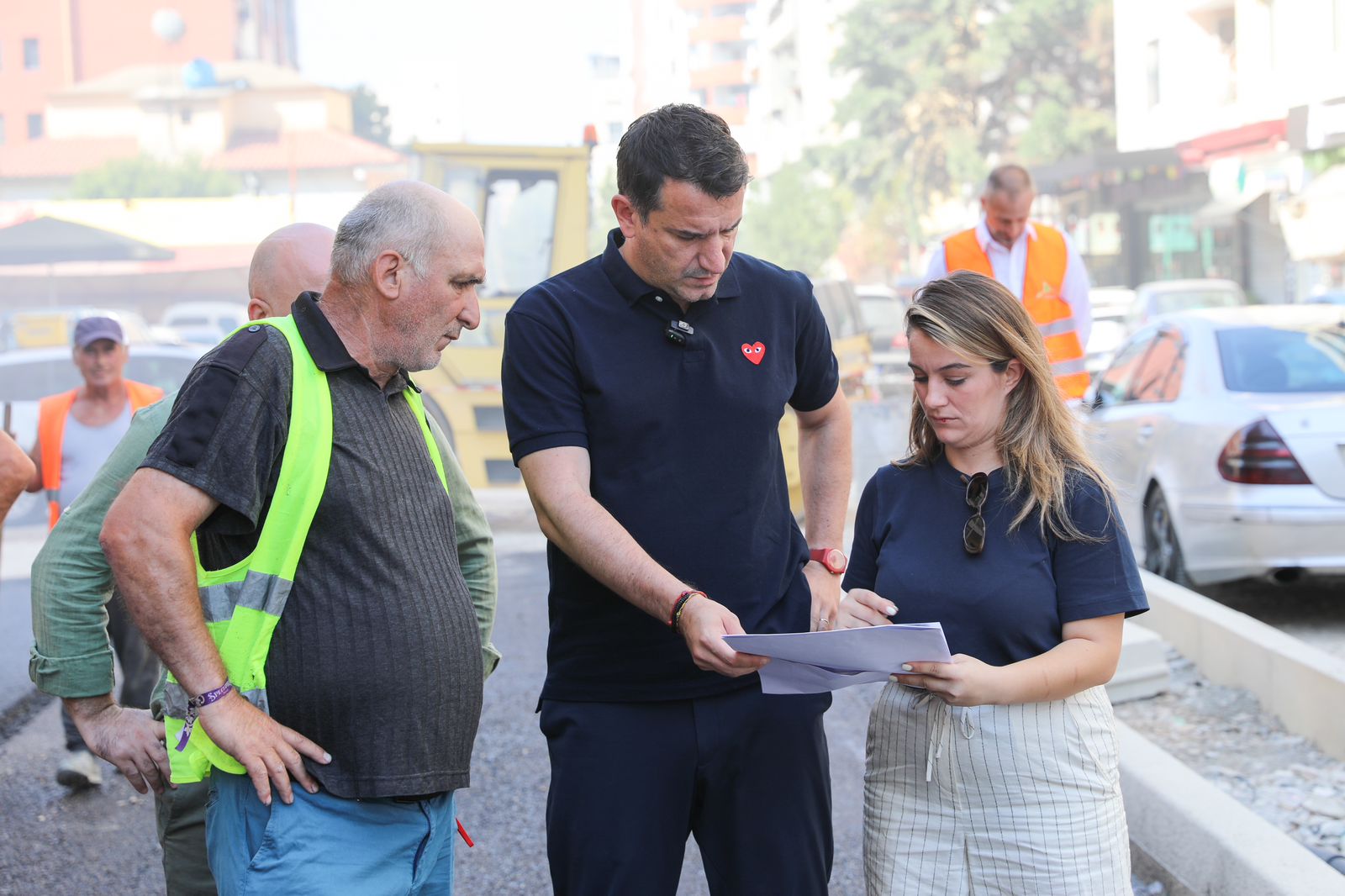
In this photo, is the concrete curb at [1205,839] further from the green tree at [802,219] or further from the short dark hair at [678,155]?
the green tree at [802,219]

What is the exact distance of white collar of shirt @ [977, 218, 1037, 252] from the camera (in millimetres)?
7043

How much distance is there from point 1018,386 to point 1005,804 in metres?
0.83

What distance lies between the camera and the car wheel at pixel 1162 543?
26.2ft

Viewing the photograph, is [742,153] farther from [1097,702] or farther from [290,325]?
[1097,702]

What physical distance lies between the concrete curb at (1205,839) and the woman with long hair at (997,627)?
108 centimetres

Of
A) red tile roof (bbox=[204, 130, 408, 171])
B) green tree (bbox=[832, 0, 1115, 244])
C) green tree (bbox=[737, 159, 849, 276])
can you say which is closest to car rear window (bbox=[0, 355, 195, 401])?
green tree (bbox=[832, 0, 1115, 244])

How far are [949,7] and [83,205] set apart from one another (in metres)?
34.0

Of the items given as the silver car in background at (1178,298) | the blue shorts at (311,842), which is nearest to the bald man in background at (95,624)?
the blue shorts at (311,842)

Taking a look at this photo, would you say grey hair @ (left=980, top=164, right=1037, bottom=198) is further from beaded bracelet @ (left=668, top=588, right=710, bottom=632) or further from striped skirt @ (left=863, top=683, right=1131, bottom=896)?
beaded bracelet @ (left=668, top=588, right=710, bottom=632)

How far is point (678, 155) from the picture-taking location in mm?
2678

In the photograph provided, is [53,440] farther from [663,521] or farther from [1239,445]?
[1239,445]

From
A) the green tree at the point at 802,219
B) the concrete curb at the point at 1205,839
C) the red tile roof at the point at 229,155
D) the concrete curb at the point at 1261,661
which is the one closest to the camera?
the concrete curb at the point at 1205,839

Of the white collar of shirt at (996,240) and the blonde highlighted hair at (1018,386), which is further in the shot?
the white collar of shirt at (996,240)

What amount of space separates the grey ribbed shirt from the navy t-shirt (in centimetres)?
92
